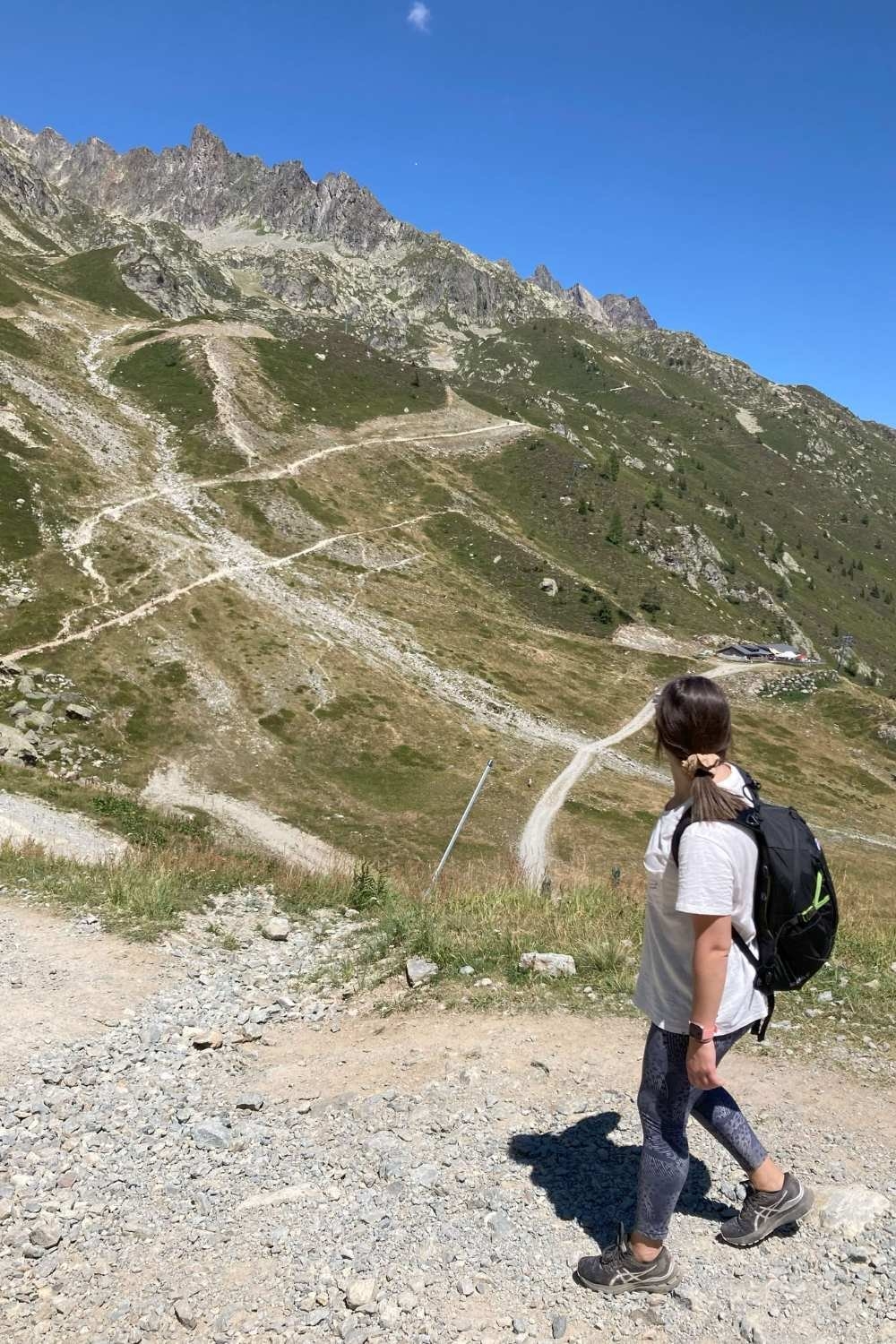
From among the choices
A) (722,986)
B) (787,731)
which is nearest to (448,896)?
(722,986)

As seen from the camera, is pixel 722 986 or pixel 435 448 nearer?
pixel 722 986

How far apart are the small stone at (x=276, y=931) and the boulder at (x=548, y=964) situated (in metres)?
4.72

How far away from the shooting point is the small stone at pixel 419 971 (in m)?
10.4

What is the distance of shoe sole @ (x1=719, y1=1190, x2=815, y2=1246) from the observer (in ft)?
17.4

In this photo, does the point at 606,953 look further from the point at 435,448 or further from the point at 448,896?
the point at 435,448

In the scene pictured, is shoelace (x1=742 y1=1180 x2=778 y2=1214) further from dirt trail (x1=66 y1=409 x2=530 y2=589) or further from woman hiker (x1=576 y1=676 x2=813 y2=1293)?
dirt trail (x1=66 y1=409 x2=530 y2=589)

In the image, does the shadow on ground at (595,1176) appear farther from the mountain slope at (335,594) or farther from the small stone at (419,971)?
the mountain slope at (335,594)

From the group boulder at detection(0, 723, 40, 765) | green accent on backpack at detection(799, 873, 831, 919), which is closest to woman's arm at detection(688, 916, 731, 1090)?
green accent on backpack at detection(799, 873, 831, 919)

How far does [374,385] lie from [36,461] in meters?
77.9

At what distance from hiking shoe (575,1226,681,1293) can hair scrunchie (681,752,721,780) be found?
3475mm

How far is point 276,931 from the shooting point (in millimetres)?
12781

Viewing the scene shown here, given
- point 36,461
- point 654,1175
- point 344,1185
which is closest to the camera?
point 654,1175

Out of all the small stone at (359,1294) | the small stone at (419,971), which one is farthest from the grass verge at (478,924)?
the small stone at (359,1294)

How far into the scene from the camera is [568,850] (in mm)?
41844
